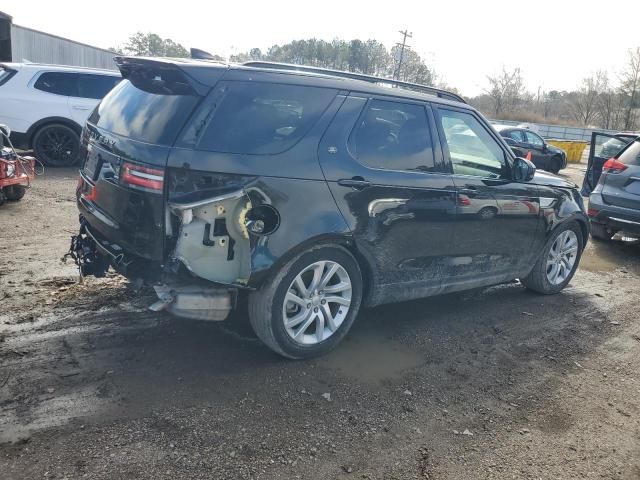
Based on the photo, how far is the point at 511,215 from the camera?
15.9ft

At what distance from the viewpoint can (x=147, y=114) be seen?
11.1ft

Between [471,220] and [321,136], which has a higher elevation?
[321,136]

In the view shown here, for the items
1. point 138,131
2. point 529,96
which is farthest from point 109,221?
point 529,96

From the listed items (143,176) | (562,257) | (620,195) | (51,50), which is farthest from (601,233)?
(51,50)

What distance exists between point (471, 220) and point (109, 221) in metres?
2.79

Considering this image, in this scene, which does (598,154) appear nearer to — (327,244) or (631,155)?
(631,155)

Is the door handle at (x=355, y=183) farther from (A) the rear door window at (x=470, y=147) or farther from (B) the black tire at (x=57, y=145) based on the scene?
(B) the black tire at (x=57, y=145)

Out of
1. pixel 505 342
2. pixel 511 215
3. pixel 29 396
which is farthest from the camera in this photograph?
pixel 511 215

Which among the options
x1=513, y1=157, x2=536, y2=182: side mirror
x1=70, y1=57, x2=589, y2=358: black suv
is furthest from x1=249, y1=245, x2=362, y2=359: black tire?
x1=513, y1=157, x2=536, y2=182: side mirror

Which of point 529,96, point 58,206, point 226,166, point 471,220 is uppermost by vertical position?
point 529,96

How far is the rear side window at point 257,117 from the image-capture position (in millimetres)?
3191

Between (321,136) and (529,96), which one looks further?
(529,96)

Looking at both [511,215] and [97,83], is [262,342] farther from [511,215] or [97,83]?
[97,83]

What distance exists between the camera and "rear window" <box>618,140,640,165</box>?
7.59 metres
